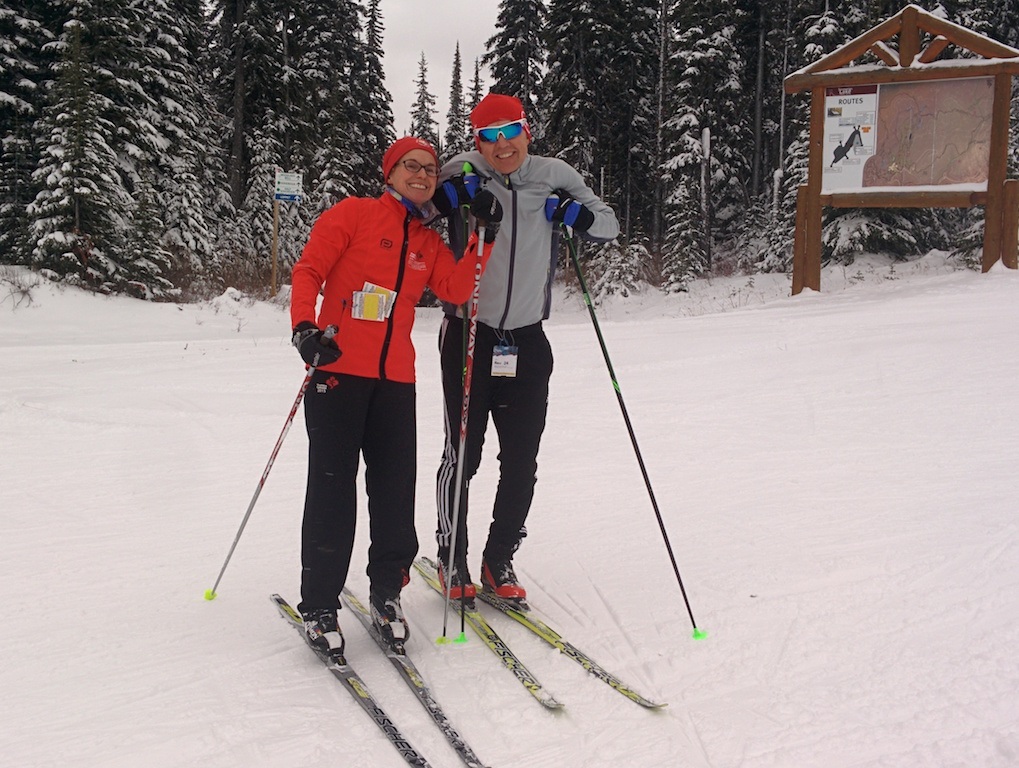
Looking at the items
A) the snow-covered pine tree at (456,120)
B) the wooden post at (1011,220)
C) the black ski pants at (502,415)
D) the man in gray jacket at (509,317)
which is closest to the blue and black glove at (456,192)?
the man in gray jacket at (509,317)

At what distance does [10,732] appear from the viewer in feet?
7.59

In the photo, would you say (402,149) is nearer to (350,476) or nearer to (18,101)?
(350,476)

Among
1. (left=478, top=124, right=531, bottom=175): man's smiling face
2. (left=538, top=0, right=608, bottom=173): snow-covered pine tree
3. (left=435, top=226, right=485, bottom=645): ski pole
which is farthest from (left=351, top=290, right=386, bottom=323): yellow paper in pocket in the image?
(left=538, top=0, right=608, bottom=173): snow-covered pine tree

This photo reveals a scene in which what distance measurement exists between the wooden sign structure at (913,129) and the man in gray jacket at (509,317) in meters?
9.38

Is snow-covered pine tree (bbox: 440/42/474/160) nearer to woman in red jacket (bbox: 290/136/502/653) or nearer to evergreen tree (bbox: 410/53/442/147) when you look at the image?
evergreen tree (bbox: 410/53/442/147)

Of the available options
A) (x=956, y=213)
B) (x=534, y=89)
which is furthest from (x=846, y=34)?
(x=534, y=89)

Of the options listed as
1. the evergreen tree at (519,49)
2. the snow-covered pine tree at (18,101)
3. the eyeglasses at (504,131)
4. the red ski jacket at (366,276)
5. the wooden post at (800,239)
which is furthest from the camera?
the evergreen tree at (519,49)

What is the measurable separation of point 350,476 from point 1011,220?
10.8m

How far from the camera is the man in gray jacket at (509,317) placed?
3188 mm

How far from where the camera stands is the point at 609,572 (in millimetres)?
3615

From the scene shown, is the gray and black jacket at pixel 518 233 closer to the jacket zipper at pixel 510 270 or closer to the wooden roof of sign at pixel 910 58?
the jacket zipper at pixel 510 270

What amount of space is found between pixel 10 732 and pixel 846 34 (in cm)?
2317

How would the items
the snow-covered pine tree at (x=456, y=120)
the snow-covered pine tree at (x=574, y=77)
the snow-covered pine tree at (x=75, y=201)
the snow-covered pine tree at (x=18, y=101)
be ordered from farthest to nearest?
the snow-covered pine tree at (x=456, y=120)
the snow-covered pine tree at (x=574, y=77)
the snow-covered pine tree at (x=18, y=101)
the snow-covered pine tree at (x=75, y=201)

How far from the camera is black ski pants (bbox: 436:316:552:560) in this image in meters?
3.25
